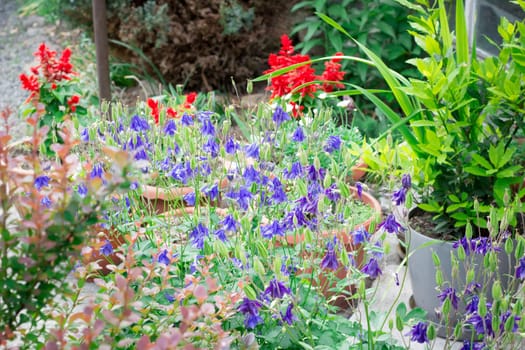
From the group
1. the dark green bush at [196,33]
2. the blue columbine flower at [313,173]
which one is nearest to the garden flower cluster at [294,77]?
the dark green bush at [196,33]

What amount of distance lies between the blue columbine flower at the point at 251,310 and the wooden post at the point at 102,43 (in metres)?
2.04

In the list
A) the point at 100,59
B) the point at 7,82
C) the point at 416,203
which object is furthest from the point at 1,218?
the point at 7,82

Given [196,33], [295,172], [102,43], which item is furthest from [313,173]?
[196,33]

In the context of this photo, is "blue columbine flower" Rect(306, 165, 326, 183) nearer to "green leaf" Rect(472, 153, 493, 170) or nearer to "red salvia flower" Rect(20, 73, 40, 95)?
"green leaf" Rect(472, 153, 493, 170)

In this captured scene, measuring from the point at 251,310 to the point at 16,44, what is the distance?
16.8 feet

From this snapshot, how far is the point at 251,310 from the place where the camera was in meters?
1.66

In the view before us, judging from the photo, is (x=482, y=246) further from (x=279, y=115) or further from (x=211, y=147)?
(x=211, y=147)

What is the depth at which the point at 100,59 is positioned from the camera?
3.52 meters

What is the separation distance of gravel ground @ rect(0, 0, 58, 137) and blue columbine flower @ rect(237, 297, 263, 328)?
13.4ft

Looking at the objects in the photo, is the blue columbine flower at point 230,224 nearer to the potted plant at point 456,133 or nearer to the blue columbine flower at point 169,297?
the blue columbine flower at point 169,297

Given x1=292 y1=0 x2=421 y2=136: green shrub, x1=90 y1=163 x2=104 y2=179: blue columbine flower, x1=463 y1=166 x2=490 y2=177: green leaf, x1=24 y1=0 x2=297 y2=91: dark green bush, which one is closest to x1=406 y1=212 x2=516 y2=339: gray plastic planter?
x1=463 y1=166 x2=490 y2=177: green leaf

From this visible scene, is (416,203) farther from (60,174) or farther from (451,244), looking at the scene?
(60,174)

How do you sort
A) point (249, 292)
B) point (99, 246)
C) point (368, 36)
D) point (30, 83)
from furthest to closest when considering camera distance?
point (368, 36), point (30, 83), point (249, 292), point (99, 246)

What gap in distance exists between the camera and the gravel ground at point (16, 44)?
5632mm
